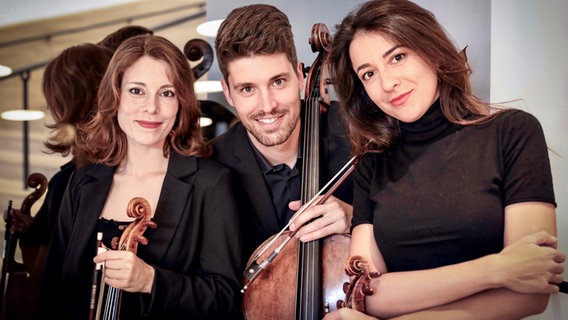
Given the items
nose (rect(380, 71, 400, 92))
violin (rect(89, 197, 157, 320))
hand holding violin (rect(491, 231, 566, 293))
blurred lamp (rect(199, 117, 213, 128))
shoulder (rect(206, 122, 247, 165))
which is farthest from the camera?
blurred lamp (rect(199, 117, 213, 128))

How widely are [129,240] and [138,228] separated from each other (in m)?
0.04

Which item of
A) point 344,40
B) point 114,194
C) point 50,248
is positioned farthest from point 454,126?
point 50,248

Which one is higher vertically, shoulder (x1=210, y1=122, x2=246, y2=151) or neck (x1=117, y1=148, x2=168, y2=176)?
shoulder (x1=210, y1=122, x2=246, y2=151)

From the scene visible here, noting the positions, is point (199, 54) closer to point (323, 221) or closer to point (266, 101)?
point (266, 101)

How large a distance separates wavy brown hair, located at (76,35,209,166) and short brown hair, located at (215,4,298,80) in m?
0.13

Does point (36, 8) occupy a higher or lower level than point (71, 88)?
higher

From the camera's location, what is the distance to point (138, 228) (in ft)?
5.63

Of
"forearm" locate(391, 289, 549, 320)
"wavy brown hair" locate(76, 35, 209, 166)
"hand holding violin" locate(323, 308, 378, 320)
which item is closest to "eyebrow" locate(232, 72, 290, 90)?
"wavy brown hair" locate(76, 35, 209, 166)

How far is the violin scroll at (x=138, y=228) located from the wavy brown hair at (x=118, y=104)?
305mm

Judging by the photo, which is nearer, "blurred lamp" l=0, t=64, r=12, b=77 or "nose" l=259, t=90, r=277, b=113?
"nose" l=259, t=90, r=277, b=113

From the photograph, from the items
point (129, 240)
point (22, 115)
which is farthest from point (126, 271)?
point (22, 115)

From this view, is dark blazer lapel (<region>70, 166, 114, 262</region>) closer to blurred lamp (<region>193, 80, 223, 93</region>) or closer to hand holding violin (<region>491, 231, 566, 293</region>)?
blurred lamp (<region>193, 80, 223, 93</region>)

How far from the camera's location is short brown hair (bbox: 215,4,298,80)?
1.89 m

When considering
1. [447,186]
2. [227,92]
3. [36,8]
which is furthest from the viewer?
[36,8]
